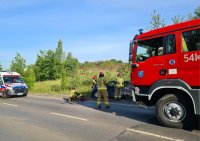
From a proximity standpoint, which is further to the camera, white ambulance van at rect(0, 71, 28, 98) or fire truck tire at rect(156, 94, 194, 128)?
white ambulance van at rect(0, 71, 28, 98)

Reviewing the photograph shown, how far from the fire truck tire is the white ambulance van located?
16040mm

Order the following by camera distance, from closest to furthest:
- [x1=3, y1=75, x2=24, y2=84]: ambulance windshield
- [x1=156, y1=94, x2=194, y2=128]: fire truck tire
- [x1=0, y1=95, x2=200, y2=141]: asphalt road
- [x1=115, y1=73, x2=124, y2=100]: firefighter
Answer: [x1=0, y1=95, x2=200, y2=141]: asphalt road, [x1=156, y1=94, x2=194, y2=128]: fire truck tire, [x1=115, y1=73, x2=124, y2=100]: firefighter, [x1=3, y1=75, x2=24, y2=84]: ambulance windshield

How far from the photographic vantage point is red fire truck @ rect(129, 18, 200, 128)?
8.06m

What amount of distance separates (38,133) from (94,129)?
1.63m

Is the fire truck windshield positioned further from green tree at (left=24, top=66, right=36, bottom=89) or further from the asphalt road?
green tree at (left=24, top=66, right=36, bottom=89)

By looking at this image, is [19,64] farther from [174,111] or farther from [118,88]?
[174,111]

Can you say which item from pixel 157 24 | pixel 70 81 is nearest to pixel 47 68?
pixel 70 81

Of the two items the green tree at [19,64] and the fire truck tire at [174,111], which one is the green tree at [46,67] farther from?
the fire truck tire at [174,111]

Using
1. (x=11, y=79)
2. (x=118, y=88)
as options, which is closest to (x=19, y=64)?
(x=11, y=79)

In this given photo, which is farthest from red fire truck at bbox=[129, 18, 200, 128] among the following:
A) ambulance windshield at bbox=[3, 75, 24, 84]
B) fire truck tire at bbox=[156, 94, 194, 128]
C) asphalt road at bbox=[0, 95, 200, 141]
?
ambulance windshield at bbox=[3, 75, 24, 84]

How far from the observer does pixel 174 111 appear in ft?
28.0

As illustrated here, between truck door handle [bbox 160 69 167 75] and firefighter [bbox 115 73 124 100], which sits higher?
truck door handle [bbox 160 69 167 75]

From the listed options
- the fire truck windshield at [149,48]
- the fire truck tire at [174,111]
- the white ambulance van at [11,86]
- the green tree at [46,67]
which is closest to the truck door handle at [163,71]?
the fire truck windshield at [149,48]

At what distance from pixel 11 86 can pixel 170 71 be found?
→ 1651 centimetres
